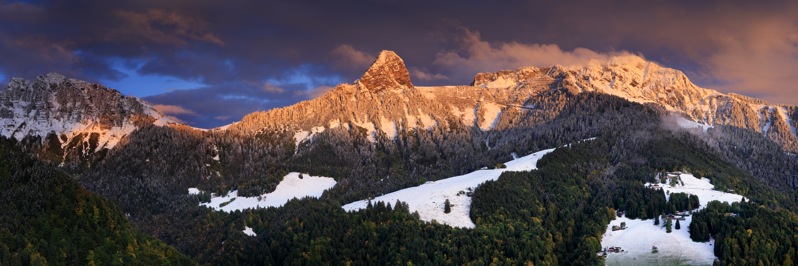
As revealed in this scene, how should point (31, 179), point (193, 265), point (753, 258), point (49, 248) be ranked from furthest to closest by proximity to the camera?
1. point (193, 265)
2. point (753, 258)
3. point (31, 179)
4. point (49, 248)

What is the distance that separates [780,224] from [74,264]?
187169 millimetres

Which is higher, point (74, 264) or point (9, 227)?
point (9, 227)

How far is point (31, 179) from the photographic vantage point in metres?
162

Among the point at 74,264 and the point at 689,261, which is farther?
the point at 689,261

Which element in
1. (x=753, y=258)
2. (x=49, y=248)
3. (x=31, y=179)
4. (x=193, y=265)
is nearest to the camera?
(x=49, y=248)

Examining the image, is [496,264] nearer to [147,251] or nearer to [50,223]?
[147,251]

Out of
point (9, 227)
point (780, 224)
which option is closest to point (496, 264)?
point (780, 224)

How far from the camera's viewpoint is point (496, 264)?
626 feet

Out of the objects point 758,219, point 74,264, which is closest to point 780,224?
point 758,219

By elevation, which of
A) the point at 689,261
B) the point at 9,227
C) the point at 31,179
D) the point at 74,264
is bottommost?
the point at 689,261

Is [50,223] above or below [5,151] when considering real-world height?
below

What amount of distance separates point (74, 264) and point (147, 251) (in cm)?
2881

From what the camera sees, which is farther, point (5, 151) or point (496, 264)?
point (496, 264)

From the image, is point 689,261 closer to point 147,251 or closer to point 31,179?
point 147,251
